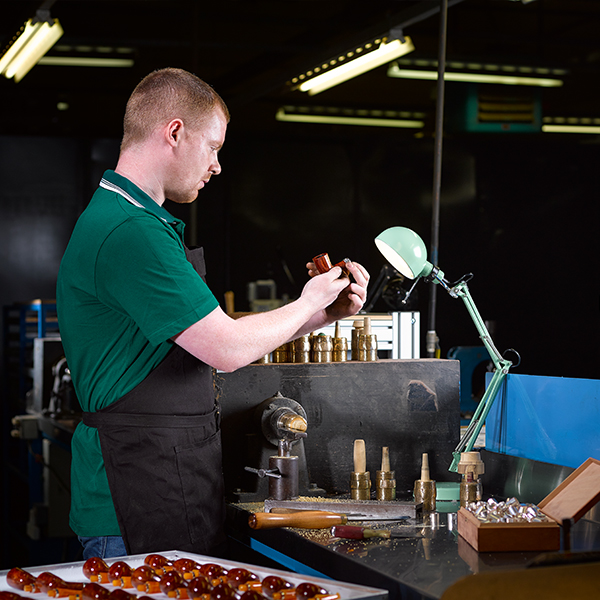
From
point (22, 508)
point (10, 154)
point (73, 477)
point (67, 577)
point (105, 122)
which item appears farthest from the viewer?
point (105, 122)

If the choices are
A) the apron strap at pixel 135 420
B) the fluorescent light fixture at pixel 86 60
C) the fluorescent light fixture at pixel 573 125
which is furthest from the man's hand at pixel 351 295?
the fluorescent light fixture at pixel 573 125

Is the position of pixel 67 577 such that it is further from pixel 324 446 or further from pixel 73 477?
pixel 324 446

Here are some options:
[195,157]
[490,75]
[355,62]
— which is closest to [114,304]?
[195,157]

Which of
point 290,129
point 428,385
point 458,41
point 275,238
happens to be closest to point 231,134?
point 275,238

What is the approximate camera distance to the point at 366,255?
266 inches

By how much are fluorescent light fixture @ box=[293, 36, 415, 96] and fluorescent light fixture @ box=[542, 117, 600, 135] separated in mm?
3457

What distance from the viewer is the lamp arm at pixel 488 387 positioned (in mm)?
1969

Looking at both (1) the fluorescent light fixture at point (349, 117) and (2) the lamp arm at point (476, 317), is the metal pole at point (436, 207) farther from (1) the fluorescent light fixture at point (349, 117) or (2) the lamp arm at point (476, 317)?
(1) the fluorescent light fixture at point (349, 117)

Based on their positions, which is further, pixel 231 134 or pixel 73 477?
pixel 231 134

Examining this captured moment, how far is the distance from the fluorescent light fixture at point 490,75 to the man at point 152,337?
14.5 ft

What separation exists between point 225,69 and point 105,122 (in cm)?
133

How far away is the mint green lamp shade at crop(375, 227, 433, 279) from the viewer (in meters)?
1.88

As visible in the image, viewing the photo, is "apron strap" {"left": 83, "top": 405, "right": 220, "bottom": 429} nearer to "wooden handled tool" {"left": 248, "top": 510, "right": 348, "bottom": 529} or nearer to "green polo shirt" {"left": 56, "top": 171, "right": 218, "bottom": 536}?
"green polo shirt" {"left": 56, "top": 171, "right": 218, "bottom": 536}

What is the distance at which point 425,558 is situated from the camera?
142 centimetres
